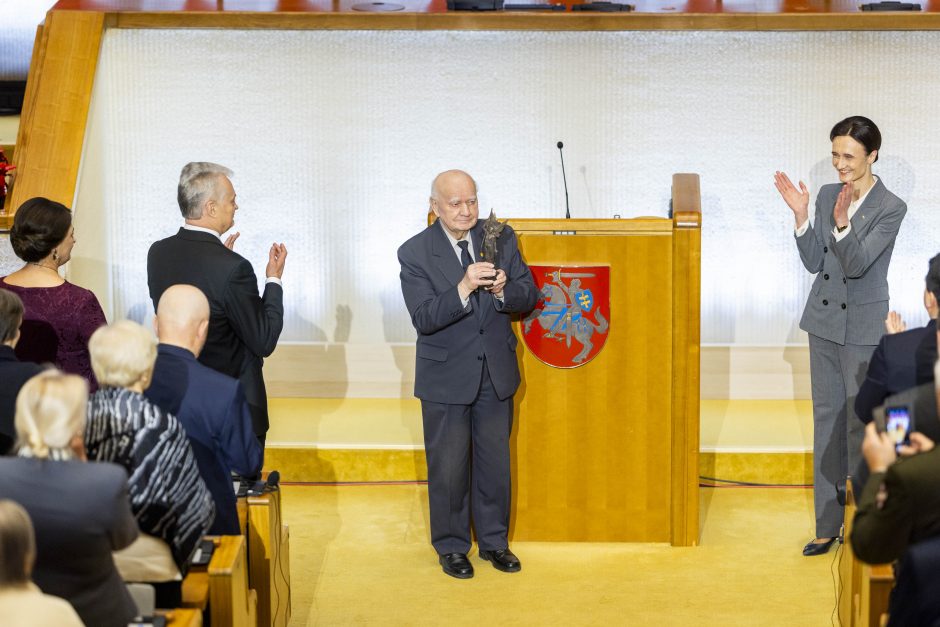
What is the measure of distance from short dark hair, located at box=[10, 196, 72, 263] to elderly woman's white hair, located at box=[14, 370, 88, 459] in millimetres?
1599

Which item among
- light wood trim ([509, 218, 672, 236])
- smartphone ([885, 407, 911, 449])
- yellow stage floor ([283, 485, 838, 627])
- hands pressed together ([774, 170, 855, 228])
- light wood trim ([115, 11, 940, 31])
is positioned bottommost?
yellow stage floor ([283, 485, 838, 627])

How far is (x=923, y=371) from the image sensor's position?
3.13 meters

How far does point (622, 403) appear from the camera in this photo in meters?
4.49

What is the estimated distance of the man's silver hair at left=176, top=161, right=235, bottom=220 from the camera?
398cm

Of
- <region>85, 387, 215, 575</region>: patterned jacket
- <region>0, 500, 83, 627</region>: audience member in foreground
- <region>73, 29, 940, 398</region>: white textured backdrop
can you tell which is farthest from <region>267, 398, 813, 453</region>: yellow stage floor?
<region>0, 500, 83, 627</region>: audience member in foreground

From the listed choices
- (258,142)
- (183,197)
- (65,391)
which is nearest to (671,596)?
(183,197)

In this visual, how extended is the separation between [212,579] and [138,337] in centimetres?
64

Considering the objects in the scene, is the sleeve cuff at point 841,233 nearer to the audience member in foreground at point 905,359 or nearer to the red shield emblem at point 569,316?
the red shield emblem at point 569,316

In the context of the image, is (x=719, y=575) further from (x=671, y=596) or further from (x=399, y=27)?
(x=399, y=27)

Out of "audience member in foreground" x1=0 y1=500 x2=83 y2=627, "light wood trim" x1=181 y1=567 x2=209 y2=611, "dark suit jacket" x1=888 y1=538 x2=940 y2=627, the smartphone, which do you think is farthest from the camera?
"light wood trim" x1=181 y1=567 x2=209 y2=611

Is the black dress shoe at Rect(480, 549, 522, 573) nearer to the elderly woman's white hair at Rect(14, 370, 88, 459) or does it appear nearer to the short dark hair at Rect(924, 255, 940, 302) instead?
the short dark hair at Rect(924, 255, 940, 302)

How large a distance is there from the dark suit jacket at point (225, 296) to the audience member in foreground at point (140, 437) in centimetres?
101

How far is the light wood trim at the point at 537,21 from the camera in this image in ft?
19.7

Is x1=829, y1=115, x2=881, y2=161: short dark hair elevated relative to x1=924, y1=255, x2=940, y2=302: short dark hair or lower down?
elevated
